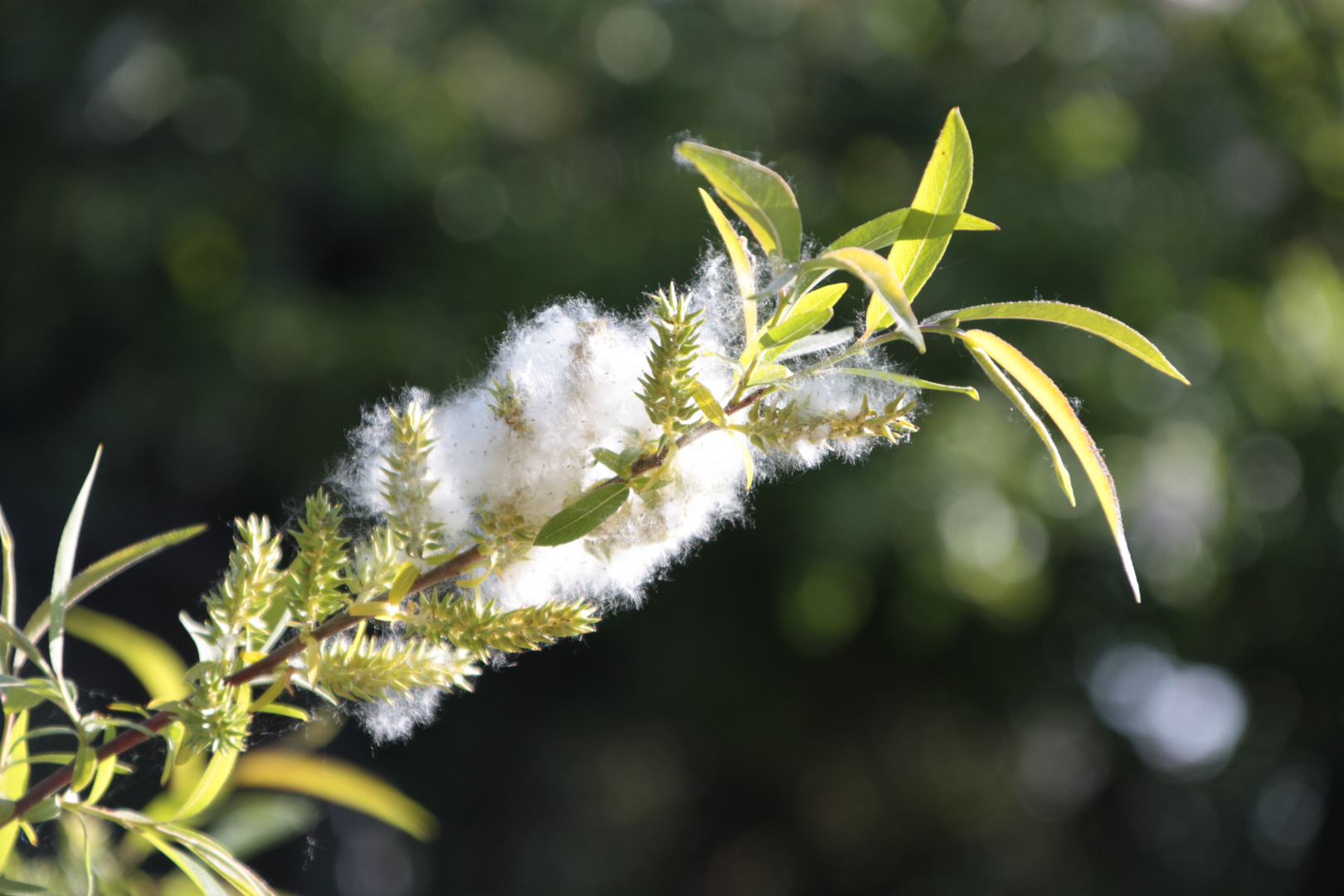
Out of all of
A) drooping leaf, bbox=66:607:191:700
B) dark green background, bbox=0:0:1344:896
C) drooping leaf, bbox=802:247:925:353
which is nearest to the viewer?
drooping leaf, bbox=802:247:925:353

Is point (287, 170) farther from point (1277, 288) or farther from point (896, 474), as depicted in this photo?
point (1277, 288)

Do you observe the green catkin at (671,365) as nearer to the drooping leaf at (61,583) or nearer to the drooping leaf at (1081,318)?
the drooping leaf at (1081,318)

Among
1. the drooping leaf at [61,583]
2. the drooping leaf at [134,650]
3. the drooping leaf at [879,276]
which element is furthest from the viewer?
the drooping leaf at [134,650]

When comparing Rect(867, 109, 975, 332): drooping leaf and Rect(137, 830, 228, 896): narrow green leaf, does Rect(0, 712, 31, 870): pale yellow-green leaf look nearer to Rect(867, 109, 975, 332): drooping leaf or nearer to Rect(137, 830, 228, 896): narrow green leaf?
Rect(137, 830, 228, 896): narrow green leaf

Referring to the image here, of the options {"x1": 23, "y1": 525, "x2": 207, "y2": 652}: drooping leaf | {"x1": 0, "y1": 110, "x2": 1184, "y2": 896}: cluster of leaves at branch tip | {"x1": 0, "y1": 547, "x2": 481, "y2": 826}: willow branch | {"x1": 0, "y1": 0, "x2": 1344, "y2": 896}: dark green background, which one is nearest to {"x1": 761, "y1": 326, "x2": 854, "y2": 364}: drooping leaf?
{"x1": 0, "y1": 110, "x2": 1184, "y2": 896}: cluster of leaves at branch tip

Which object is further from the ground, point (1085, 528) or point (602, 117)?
point (602, 117)

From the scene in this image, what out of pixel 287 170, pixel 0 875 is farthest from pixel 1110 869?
pixel 287 170

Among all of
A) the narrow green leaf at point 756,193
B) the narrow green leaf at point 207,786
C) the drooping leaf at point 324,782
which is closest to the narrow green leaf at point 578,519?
the narrow green leaf at point 756,193
